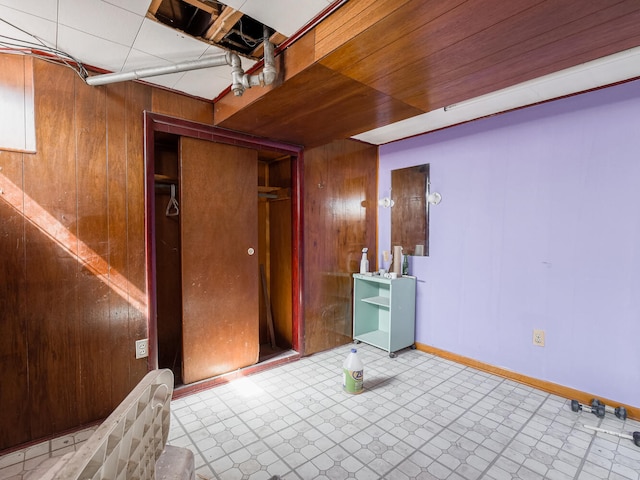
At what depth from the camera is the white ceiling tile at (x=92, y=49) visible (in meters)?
1.51

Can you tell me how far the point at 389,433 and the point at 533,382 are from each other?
1.36m

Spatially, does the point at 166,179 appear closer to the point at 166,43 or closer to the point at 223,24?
the point at 166,43

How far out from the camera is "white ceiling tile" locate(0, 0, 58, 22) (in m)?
1.27

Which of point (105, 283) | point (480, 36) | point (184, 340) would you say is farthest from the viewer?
point (184, 340)

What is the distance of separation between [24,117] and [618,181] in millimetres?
3610

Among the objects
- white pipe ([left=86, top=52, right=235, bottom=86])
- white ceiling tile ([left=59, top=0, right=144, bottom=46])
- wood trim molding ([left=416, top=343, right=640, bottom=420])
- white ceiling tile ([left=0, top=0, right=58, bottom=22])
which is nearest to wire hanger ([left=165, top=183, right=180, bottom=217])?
white pipe ([left=86, top=52, right=235, bottom=86])

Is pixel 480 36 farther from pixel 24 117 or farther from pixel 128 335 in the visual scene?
pixel 128 335

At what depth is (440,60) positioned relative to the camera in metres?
1.42

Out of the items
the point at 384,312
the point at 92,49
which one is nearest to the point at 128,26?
the point at 92,49

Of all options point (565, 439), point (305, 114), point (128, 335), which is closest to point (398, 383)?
point (565, 439)

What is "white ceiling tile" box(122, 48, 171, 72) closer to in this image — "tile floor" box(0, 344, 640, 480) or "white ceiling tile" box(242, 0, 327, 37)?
"white ceiling tile" box(242, 0, 327, 37)

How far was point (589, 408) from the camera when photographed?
202cm

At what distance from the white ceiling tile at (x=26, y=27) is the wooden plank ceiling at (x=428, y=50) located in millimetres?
933

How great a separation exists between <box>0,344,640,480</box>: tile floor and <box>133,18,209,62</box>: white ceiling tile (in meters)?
2.11
